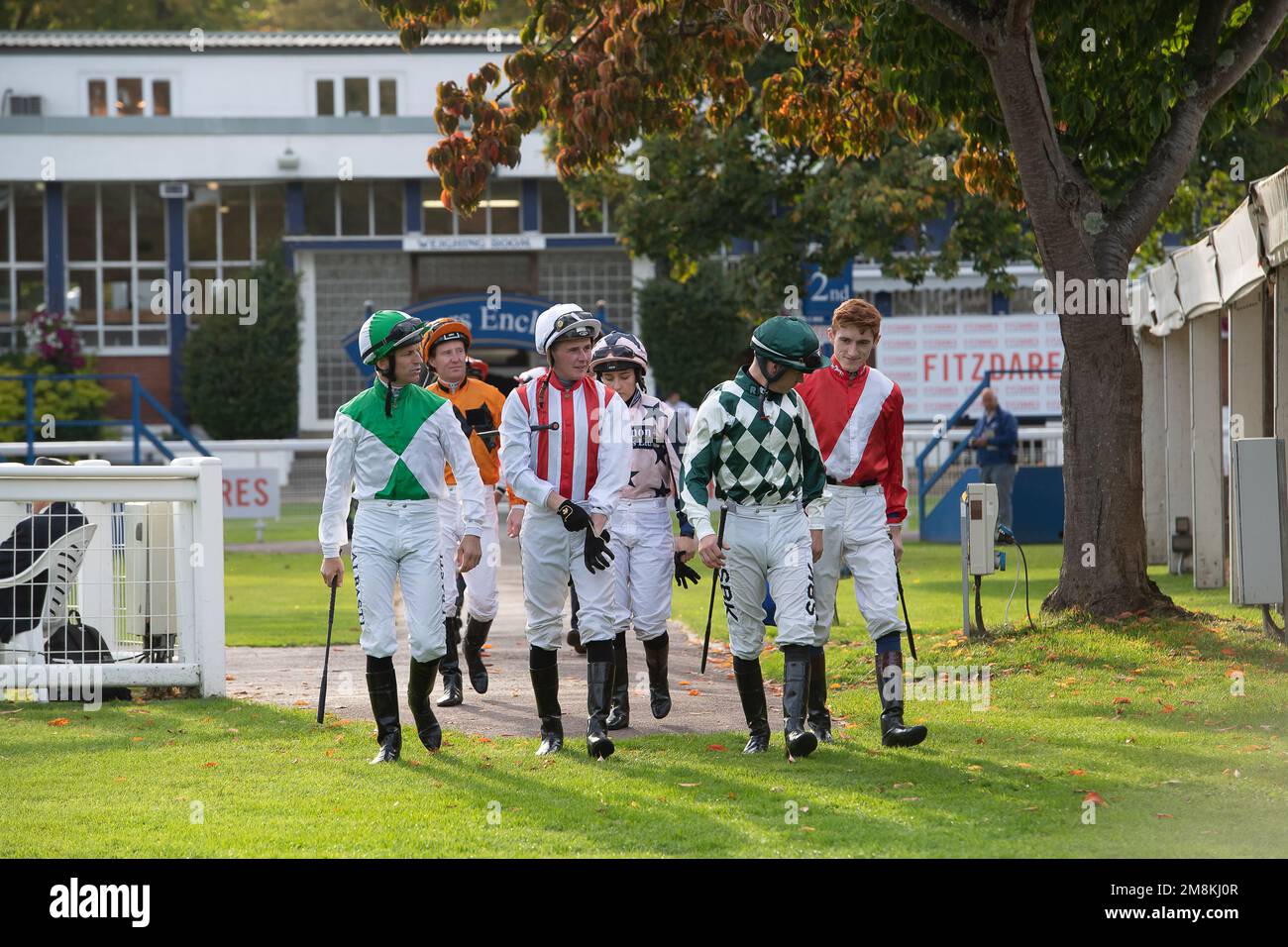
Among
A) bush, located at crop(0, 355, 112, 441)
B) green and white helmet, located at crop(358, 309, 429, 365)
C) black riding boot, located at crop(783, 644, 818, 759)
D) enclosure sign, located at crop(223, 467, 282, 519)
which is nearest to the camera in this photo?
black riding boot, located at crop(783, 644, 818, 759)

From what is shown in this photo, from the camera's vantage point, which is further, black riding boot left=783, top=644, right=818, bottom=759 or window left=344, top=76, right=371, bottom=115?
window left=344, top=76, right=371, bottom=115

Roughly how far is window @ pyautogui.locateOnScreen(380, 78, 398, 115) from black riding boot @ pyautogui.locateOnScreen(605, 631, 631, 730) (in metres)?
32.3

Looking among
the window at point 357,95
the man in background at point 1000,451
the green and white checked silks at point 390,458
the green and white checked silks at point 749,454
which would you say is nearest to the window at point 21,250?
the window at point 357,95

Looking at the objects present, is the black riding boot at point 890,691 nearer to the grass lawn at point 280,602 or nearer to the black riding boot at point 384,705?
the black riding boot at point 384,705

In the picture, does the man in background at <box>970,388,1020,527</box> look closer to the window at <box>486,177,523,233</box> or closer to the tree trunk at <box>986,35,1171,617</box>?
the tree trunk at <box>986,35,1171,617</box>

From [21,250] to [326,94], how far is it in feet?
26.9

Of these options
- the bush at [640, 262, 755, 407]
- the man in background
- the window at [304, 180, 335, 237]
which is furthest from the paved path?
the window at [304, 180, 335, 237]

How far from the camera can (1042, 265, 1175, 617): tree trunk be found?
10367 mm

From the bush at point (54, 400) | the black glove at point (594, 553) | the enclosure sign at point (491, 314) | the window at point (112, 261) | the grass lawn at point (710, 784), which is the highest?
the window at point (112, 261)

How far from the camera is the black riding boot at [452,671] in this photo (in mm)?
9398

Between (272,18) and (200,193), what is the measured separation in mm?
14482

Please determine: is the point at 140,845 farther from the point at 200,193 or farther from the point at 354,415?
the point at 200,193

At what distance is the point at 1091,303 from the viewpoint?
33.9 feet

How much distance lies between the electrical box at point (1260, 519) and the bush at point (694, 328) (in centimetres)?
2781
